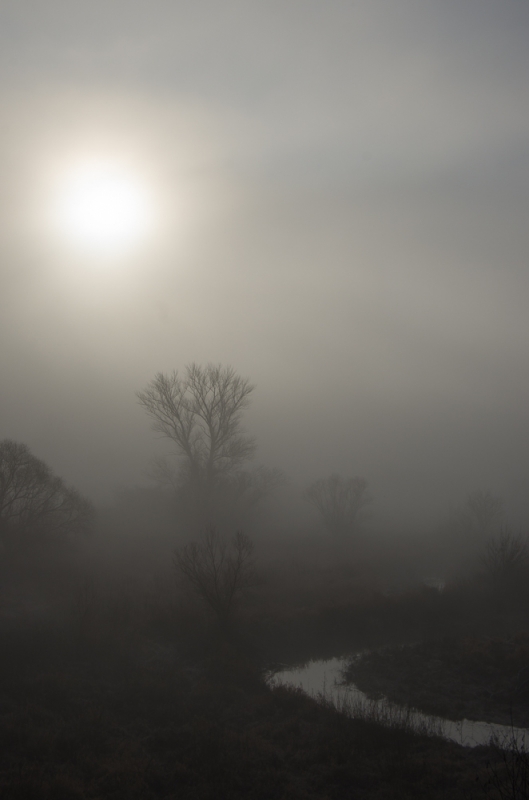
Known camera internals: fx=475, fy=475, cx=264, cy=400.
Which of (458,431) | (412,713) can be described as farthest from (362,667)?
(458,431)

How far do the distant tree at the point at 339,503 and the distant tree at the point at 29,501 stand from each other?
20852 mm

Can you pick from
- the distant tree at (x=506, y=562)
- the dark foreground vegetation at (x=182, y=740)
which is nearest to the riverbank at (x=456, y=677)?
the dark foreground vegetation at (x=182, y=740)

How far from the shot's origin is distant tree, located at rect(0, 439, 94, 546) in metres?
25.9

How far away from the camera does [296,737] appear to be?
13438 millimetres

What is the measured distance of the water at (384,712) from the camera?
13.5 meters

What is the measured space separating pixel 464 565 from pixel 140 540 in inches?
915

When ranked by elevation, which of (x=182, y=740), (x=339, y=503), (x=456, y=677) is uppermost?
(x=339, y=503)

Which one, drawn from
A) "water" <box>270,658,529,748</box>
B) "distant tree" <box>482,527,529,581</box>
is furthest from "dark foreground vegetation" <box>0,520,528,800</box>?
"distant tree" <box>482,527,529,581</box>

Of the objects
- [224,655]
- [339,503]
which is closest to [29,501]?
[224,655]

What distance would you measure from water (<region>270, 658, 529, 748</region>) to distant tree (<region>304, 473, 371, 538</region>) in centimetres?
2210

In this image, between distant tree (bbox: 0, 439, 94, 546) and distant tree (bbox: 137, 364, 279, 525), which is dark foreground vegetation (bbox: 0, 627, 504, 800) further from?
distant tree (bbox: 137, 364, 279, 525)

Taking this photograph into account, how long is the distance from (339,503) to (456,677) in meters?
24.2

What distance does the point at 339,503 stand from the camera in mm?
41469

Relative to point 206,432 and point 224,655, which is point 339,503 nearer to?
point 206,432
